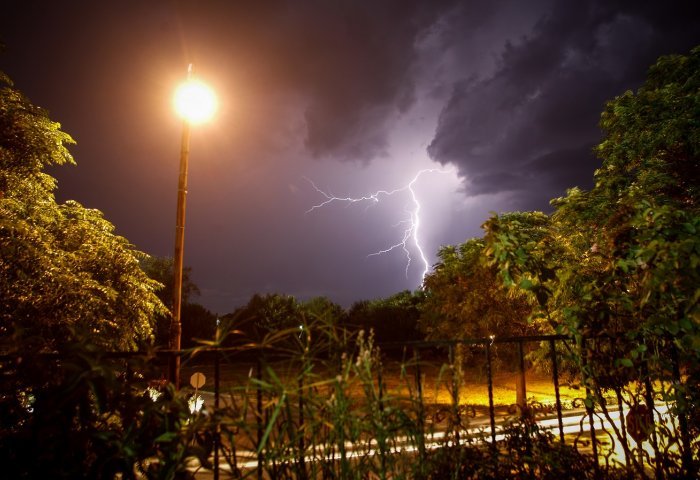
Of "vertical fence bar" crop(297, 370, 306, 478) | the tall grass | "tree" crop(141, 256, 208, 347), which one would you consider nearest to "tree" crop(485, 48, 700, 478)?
the tall grass

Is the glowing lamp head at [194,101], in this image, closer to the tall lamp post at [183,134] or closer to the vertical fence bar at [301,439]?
the tall lamp post at [183,134]

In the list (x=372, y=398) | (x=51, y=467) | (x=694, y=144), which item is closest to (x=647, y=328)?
(x=372, y=398)

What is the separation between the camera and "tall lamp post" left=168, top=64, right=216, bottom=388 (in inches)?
308

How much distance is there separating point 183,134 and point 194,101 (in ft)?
2.60

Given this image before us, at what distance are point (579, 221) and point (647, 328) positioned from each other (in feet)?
40.9

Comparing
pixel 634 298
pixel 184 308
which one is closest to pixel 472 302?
pixel 634 298

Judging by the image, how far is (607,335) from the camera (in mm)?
2395

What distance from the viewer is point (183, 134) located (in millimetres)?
8211

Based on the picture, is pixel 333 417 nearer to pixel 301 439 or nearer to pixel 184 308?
pixel 301 439

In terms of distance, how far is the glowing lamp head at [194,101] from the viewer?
7816 mm

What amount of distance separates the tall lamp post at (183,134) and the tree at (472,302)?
377 inches

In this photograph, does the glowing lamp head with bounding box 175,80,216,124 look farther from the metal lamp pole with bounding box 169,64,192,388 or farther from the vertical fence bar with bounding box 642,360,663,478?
the vertical fence bar with bounding box 642,360,663,478

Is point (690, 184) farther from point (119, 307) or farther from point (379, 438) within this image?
point (119, 307)

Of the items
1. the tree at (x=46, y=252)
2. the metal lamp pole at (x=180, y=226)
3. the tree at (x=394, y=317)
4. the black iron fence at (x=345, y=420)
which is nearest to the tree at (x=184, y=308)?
the tree at (x=394, y=317)
